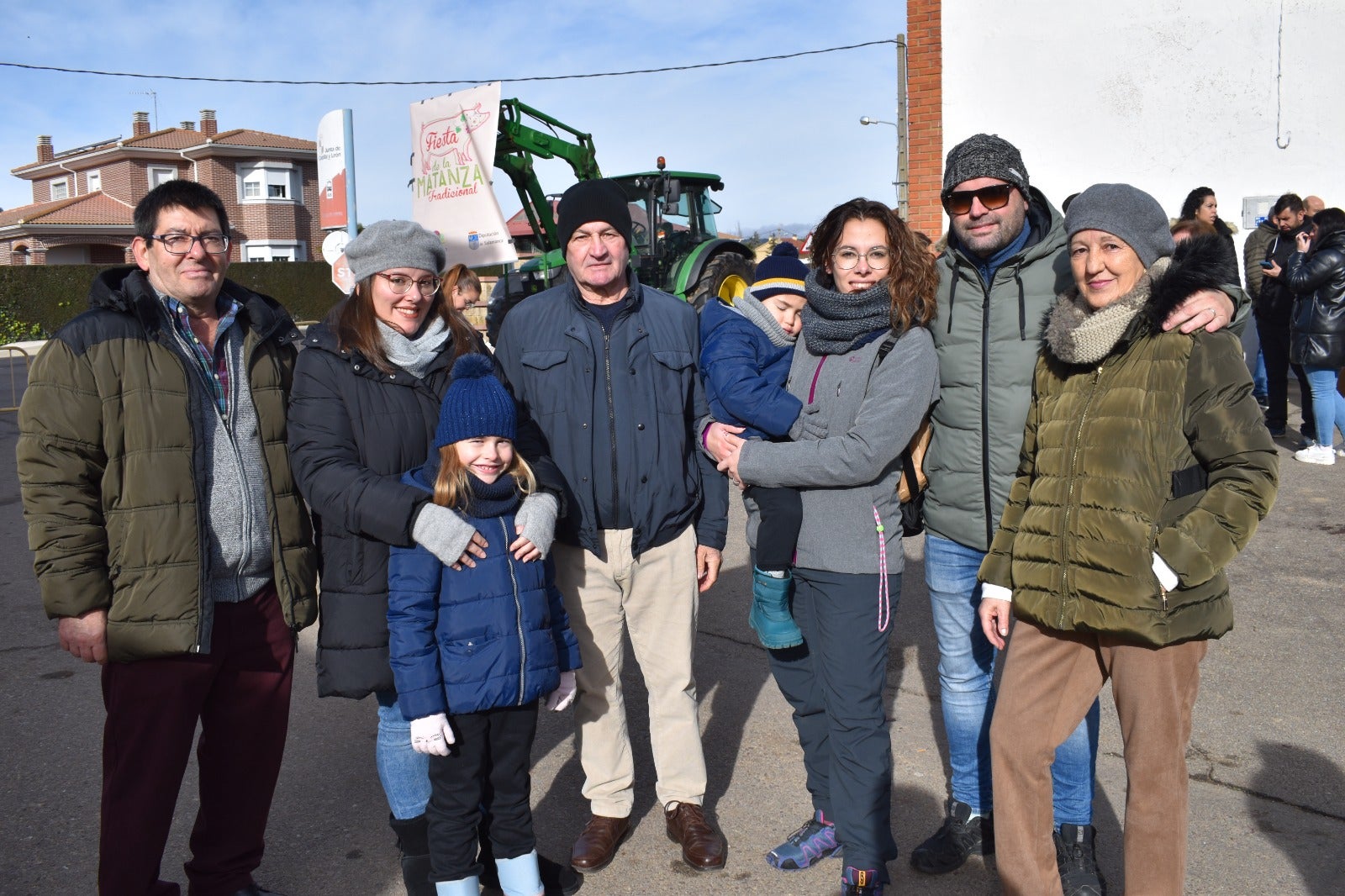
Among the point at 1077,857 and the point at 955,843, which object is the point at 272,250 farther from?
the point at 1077,857

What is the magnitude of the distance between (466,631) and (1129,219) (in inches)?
74.9

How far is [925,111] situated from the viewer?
35.8 feet

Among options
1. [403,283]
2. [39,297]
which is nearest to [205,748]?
[403,283]

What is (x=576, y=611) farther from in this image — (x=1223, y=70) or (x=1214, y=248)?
(x=1223, y=70)

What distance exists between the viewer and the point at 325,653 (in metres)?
2.79

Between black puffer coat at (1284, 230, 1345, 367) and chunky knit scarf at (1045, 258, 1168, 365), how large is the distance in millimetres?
6328

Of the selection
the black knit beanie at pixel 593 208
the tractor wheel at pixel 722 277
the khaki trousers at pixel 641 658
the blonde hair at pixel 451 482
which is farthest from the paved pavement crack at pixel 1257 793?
the tractor wheel at pixel 722 277

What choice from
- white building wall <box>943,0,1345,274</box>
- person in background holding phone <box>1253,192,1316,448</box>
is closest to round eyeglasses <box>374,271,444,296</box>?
person in background holding phone <box>1253,192,1316,448</box>

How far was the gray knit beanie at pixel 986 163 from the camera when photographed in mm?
2818

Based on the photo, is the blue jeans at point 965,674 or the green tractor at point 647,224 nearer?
the blue jeans at point 965,674

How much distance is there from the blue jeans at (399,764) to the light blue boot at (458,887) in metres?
0.24

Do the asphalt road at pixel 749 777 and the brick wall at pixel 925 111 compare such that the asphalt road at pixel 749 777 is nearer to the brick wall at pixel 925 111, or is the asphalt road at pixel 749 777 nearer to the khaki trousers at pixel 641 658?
the khaki trousers at pixel 641 658

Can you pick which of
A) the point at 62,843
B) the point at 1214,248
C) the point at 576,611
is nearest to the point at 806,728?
the point at 576,611

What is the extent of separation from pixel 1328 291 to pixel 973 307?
20.4 feet
